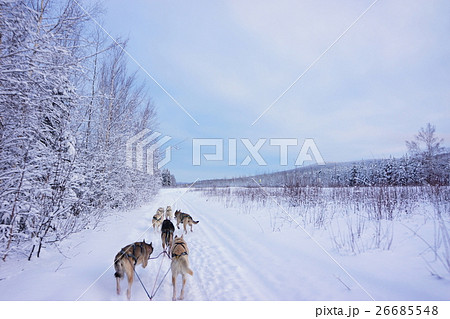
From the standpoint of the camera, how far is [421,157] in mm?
12734

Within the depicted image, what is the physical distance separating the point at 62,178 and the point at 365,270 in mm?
6125

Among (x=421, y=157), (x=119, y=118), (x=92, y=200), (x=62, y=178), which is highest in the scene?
(x=119, y=118)
